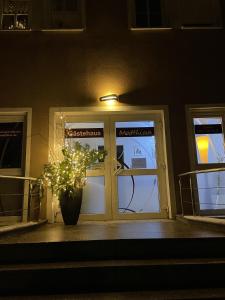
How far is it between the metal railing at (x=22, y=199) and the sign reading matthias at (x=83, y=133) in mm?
1053

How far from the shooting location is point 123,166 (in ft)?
16.5

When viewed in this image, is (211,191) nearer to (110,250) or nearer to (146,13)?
(110,250)

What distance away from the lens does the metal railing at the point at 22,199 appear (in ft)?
15.0

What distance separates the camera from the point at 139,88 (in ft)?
16.9

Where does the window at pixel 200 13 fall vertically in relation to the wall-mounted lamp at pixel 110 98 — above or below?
above

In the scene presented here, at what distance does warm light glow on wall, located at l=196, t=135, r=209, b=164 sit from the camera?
5.06m

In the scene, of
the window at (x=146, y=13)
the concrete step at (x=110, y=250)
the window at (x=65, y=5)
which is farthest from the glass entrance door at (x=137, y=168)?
the window at (x=65, y=5)

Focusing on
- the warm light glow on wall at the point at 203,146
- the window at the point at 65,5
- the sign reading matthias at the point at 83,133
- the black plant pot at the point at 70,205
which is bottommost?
the black plant pot at the point at 70,205

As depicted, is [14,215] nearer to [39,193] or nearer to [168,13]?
[39,193]

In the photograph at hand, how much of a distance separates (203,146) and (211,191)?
0.80 m

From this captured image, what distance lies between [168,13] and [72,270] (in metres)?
4.97

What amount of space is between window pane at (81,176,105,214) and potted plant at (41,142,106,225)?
60 cm

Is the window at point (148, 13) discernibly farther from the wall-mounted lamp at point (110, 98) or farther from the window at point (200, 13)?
the wall-mounted lamp at point (110, 98)

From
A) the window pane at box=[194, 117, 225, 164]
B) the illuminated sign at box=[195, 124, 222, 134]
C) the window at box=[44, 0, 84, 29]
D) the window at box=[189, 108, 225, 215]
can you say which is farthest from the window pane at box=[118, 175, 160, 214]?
the window at box=[44, 0, 84, 29]
